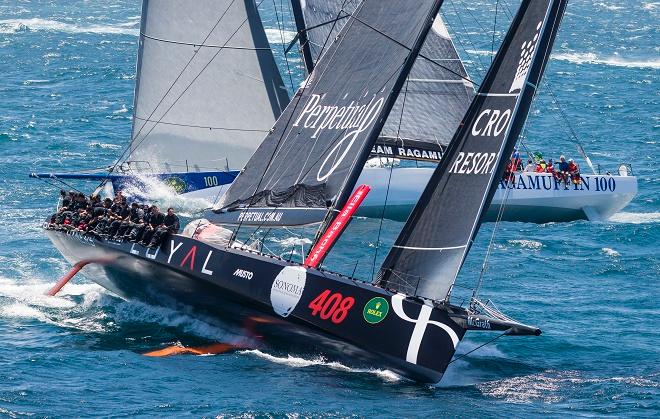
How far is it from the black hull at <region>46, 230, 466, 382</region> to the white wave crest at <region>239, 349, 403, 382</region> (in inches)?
6.4

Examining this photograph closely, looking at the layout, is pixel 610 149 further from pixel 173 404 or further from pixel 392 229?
pixel 173 404

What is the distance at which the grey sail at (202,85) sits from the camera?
140 feet

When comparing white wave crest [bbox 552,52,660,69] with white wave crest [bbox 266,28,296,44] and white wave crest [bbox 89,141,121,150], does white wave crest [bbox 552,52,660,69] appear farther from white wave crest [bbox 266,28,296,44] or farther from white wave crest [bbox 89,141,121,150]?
white wave crest [bbox 89,141,121,150]

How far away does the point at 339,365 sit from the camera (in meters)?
26.1

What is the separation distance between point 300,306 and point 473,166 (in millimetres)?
4340

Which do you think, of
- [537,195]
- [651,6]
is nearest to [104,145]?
[537,195]

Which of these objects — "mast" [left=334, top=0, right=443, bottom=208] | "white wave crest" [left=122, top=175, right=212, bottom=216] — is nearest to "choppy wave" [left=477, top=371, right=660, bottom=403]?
"mast" [left=334, top=0, right=443, bottom=208]

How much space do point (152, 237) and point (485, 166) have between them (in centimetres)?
792

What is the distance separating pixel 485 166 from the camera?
81.8ft

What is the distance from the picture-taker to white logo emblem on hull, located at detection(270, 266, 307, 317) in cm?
2578

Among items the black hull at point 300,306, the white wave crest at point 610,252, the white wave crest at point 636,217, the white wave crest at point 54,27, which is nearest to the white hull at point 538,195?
the white wave crest at point 636,217

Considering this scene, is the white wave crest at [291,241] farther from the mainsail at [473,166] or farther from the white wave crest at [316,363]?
the mainsail at [473,166]

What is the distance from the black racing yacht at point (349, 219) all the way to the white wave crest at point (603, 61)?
194 ft

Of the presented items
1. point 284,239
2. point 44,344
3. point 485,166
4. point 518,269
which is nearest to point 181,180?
point 284,239
